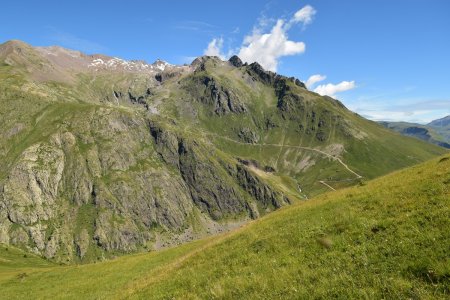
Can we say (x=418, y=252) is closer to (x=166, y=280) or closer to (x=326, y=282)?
(x=326, y=282)

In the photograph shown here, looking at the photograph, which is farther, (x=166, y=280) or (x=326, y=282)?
(x=166, y=280)

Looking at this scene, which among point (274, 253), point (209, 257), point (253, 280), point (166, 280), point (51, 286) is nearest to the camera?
point (253, 280)

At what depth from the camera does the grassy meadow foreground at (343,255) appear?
1369 cm

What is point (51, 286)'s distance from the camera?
40.5m

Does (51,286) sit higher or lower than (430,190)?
lower

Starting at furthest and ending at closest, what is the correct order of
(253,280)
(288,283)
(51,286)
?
(51,286), (253,280), (288,283)

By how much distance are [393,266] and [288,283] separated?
416 cm

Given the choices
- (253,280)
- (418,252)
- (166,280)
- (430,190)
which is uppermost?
(430,190)

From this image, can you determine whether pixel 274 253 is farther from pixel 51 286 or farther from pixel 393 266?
pixel 51 286

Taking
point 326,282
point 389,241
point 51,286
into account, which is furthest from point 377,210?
point 51,286

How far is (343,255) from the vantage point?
16891 mm

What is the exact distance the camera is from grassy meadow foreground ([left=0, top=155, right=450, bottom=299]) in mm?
13688

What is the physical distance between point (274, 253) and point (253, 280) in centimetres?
357

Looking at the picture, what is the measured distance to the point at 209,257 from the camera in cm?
2558
